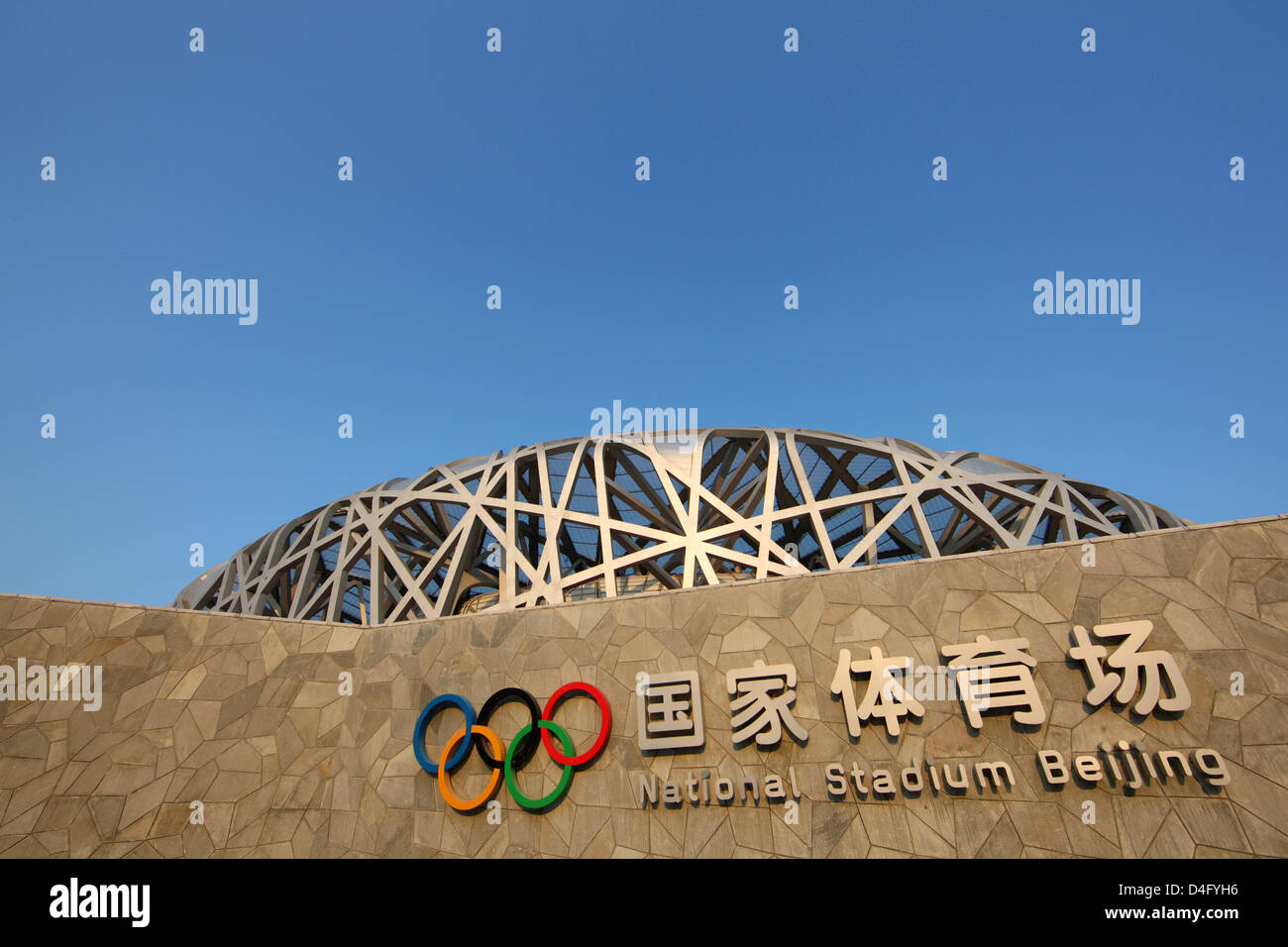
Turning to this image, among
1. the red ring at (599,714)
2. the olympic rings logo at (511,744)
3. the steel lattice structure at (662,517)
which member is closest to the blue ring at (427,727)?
the olympic rings logo at (511,744)

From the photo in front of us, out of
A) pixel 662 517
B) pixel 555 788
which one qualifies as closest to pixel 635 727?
pixel 555 788

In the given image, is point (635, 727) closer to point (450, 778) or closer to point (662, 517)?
point (450, 778)

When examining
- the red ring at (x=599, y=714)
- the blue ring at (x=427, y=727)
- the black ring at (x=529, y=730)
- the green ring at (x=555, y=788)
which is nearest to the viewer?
the green ring at (x=555, y=788)

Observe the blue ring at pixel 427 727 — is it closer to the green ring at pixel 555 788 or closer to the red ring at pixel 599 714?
the green ring at pixel 555 788

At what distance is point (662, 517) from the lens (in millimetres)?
20641

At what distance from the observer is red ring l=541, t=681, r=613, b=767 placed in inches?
402

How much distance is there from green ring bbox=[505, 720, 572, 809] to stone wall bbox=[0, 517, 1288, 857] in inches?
6.3

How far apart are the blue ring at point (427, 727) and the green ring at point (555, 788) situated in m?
0.75

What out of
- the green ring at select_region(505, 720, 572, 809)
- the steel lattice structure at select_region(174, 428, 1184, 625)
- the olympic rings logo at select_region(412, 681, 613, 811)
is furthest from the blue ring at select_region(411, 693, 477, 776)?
the steel lattice structure at select_region(174, 428, 1184, 625)

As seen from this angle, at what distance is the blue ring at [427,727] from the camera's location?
10.8 m

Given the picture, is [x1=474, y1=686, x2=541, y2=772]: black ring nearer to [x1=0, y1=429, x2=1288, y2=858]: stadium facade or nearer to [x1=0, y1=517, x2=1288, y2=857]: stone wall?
[x1=0, y1=429, x2=1288, y2=858]: stadium facade

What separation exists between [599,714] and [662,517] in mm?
→ 10429

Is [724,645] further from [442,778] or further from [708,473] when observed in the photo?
[708,473]
